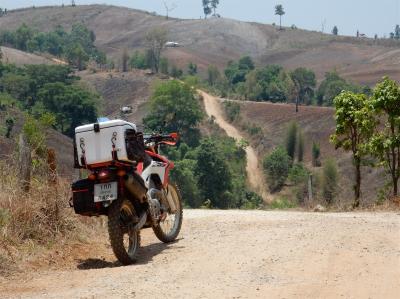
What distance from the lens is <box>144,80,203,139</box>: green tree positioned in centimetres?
7006

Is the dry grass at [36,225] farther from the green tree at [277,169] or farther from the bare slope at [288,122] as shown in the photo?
the bare slope at [288,122]

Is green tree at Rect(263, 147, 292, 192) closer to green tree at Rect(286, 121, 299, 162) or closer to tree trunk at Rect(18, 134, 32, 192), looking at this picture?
green tree at Rect(286, 121, 299, 162)

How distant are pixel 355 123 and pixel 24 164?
9.27m

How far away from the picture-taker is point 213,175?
51.1 meters

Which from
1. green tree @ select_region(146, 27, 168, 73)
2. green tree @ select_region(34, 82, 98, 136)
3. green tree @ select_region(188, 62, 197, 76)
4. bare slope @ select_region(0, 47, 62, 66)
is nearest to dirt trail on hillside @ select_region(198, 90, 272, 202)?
green tree @ select_region(34, 82, 98, 136)

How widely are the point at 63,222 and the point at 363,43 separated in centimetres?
13541

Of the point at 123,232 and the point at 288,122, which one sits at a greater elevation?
the point at 288,122

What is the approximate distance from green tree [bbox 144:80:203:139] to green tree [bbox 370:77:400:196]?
5536 centimetres

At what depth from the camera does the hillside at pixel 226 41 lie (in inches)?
4835

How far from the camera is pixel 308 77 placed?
3659 inches

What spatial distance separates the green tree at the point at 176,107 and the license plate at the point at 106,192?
62.4 m

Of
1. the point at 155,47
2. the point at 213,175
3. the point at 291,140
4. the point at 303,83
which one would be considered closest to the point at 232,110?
the point at 291,140

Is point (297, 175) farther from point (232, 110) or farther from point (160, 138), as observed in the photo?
point (160, 138)

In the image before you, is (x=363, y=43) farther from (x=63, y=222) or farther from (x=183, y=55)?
(x=63, y=222)
